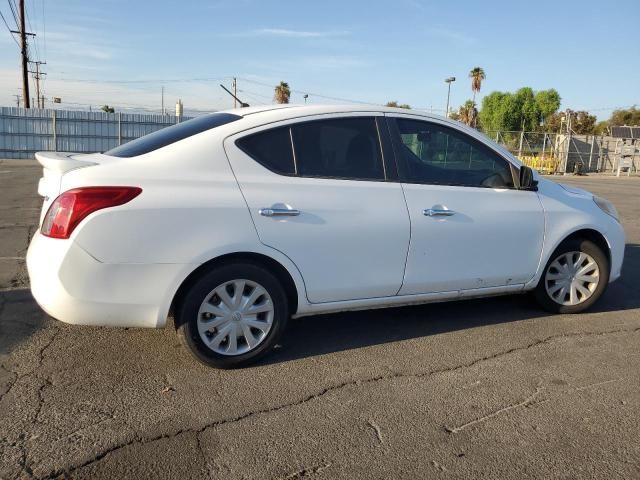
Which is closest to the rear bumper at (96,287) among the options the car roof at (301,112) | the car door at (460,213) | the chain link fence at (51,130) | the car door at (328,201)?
the car door at (328,201)

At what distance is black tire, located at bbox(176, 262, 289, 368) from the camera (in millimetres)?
3420

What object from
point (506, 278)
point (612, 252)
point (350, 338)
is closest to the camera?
point (350, 338)

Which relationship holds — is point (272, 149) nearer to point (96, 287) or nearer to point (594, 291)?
point (96, 287)

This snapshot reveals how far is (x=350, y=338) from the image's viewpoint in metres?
4.24

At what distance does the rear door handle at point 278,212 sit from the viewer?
11.5ft

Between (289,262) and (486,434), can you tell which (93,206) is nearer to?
(289,262)

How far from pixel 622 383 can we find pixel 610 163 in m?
37.3

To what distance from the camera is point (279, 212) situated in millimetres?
3547

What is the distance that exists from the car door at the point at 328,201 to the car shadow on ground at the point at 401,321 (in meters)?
0.44

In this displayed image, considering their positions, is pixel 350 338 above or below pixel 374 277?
below

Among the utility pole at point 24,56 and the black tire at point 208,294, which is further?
the utility pole at point 24,56

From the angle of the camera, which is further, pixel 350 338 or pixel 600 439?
pixel 350 338

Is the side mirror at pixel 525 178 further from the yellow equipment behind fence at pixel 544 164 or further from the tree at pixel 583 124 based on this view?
the tree at pixel 583 124

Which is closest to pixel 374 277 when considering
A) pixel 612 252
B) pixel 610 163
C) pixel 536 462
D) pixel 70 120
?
pixel 536 462
